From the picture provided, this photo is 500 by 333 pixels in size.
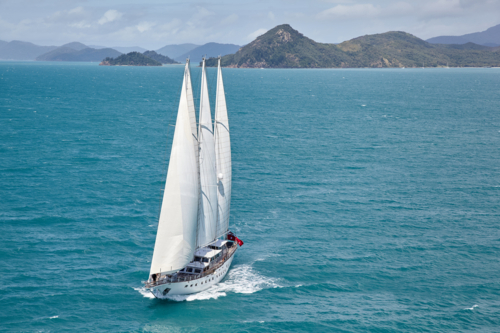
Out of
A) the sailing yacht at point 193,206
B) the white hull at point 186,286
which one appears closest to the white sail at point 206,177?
the sailing yacht at point 193,206

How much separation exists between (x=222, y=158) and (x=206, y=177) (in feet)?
12.8

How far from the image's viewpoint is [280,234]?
219 ft

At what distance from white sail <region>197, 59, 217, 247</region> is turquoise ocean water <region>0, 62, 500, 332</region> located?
7.16 metres

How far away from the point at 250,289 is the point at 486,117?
14706cm

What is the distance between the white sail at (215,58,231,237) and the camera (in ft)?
176

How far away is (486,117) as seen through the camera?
162625 mm

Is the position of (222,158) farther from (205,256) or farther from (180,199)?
(205,256)

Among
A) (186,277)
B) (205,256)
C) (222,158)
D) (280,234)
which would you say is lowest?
(280,234)

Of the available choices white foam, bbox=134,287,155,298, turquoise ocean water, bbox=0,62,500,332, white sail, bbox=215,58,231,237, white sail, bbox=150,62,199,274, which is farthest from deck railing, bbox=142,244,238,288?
white sail, bbox=215,58,231,237

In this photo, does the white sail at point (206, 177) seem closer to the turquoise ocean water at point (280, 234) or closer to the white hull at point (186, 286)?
the white hull at point (186, 286)

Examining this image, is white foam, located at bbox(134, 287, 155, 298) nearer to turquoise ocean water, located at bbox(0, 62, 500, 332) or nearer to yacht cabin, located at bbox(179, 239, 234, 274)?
turquoise ocean water, located at bbox(0, 62, 500, 332)

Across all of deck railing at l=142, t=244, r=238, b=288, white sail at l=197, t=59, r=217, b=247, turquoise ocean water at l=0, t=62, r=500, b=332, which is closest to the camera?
turquoise ocean water at l=0, t=62, r=500, b=332

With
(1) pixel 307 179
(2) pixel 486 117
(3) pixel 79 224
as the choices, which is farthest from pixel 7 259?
(2) pixel 486 117

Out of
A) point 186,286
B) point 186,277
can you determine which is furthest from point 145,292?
point 186,277
